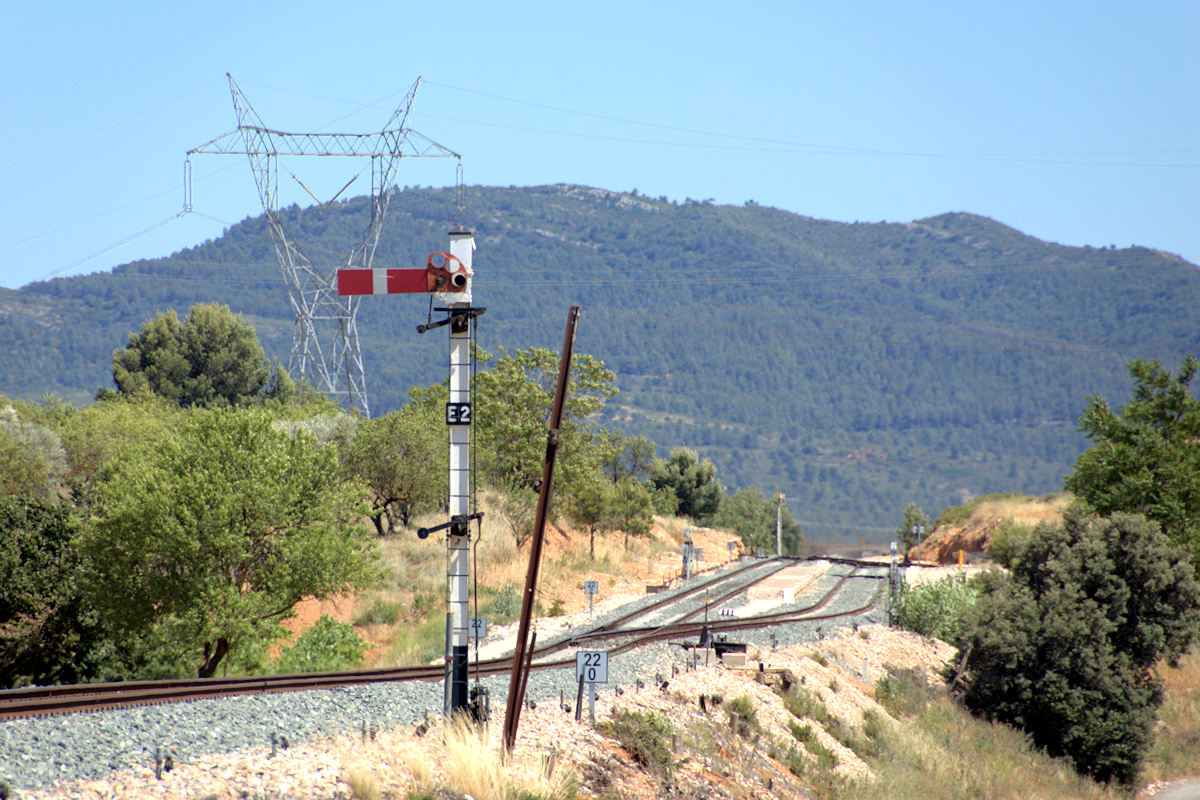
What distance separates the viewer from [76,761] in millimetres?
11578

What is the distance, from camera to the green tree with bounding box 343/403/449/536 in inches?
1758

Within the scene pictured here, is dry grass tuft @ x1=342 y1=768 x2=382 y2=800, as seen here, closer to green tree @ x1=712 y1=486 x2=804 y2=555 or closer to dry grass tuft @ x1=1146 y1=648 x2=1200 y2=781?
dry grass tuft @ x1=1146 y1=648 x2=1200 y2=781

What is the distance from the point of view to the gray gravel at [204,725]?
11.5 meters

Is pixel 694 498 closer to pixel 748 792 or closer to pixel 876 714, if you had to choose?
pixel 876 714

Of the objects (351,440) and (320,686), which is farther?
(351,440)

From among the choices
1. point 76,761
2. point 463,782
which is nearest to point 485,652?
point 463,782

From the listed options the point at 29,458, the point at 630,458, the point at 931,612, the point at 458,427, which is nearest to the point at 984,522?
the point at 630,458

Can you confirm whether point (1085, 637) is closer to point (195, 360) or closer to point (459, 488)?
point (459, 488)

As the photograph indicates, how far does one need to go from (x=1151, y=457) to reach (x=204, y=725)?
2026 inches

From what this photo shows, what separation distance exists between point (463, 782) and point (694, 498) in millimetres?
76583

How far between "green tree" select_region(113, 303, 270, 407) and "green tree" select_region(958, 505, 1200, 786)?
182ft

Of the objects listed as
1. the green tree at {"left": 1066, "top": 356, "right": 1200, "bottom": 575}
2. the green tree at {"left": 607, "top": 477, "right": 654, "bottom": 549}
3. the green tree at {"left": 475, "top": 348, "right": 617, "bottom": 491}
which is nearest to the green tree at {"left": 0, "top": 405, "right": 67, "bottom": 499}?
the green tree at {"left": 475, "top": 348, "right": 617, "bottom": 491}

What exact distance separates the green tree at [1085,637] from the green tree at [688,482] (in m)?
51.1

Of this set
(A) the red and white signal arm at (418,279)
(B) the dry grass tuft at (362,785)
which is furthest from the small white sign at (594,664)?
(A) the red and white signal arm at (418,279)
